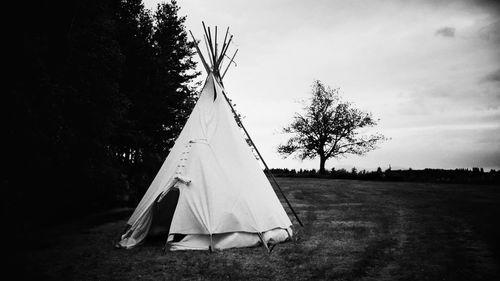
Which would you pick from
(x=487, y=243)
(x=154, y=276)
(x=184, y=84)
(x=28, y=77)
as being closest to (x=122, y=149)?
(x=184, y=84)

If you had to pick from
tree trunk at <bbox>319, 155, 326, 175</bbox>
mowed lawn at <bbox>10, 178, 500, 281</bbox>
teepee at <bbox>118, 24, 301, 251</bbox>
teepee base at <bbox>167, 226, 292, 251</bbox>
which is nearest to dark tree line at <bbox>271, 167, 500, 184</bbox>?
tree trunk at <bbox>319, 155, 326, 175</bbox>

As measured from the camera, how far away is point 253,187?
8.68 meters

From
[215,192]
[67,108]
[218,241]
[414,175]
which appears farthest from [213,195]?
[414,175]

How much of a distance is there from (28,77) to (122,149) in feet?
41.7

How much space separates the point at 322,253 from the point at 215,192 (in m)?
2.98

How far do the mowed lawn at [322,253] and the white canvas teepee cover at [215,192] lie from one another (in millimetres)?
439

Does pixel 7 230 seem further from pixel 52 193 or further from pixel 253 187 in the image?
pixel 253 187

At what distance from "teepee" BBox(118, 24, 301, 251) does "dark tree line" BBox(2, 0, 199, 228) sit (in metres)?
3.74

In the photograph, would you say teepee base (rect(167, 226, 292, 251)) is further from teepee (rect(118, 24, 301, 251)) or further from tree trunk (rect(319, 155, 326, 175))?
tree trunk (rect(319, 155, 326, 175))

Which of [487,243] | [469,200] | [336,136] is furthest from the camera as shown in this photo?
[336,136]

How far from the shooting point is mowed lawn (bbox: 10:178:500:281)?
6.11m

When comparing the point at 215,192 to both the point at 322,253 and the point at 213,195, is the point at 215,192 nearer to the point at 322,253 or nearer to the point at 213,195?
the point at 213,195

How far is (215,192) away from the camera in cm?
821

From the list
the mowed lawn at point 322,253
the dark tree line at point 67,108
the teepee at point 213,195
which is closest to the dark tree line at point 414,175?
the mowed lawn at point 322,253
